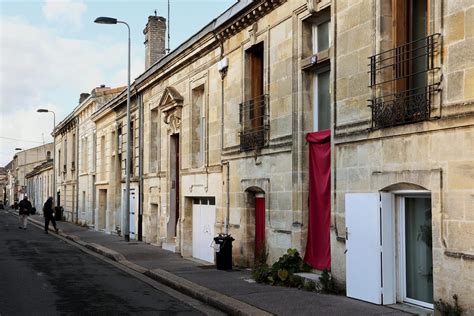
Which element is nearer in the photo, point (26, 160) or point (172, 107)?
point (172, 107)

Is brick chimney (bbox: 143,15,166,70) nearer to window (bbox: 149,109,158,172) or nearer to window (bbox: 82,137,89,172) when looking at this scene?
window (bbox: 149,109,158,172)

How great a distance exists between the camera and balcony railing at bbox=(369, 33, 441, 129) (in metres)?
7.97

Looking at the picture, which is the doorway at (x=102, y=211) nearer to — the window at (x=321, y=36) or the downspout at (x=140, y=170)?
the downspout at (x=140, y=170)

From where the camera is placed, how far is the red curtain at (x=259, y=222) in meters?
13.6

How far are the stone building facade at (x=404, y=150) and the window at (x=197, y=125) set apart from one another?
8014mm

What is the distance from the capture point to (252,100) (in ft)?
45.5

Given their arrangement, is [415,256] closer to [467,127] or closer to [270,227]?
[467,127]

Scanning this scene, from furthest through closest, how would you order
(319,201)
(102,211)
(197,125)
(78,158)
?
(78,158), (102,211), (197,125), (319,201)

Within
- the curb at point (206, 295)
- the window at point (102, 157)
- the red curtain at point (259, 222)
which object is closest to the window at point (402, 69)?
the curb at point (206, 295)

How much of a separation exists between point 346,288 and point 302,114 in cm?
370

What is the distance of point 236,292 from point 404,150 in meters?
4.17

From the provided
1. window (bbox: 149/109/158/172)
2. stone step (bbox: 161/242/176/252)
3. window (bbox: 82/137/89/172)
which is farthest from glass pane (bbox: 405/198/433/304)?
window (bbox: 82/137/89/172)

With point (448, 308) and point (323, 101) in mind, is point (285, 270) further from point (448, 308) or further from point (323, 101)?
point (448, 308)

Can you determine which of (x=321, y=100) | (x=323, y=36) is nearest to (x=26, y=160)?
(x=321, y=100)
